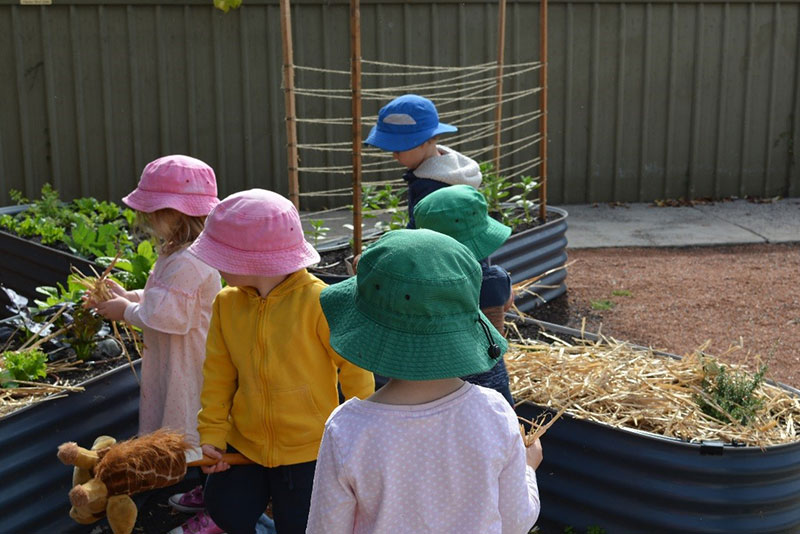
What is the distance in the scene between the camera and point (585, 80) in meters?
10.6

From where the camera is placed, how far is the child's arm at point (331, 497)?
6.43 feet

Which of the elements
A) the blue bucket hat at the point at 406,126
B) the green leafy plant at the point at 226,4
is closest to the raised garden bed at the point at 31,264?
the blue bucket hat at the point at 406,126

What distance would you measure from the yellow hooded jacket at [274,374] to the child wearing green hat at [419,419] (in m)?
0.87

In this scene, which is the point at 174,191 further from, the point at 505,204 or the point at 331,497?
the point at 505,204

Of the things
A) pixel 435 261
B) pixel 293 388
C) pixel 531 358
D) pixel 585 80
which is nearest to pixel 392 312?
pixel 435 261

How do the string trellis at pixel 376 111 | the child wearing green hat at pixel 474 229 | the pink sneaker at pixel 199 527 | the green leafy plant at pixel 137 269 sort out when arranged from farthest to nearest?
the string trellis at pixel 376 111 < the green leafy plant at pixel 137 269 < the pink sneaker at pixel 199 527 < the child wearing green hat at pixel 474 229

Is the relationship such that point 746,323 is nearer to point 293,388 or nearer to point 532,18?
point 293,388

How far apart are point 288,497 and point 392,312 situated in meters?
1.26

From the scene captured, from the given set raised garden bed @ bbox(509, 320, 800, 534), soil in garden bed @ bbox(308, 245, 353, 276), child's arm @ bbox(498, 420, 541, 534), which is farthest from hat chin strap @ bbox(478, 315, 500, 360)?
soil in garden bed @ bbox(308, 245, 353, 276)

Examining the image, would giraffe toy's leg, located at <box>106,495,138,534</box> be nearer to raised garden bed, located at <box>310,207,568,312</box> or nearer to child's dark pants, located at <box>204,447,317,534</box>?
child's dark pants, located at <box>204,447,317,534</box>

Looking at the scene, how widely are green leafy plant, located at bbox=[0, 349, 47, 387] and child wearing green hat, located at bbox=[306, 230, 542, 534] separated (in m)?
2.18

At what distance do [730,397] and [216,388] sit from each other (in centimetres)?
194

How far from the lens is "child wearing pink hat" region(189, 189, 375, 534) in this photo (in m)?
2.89

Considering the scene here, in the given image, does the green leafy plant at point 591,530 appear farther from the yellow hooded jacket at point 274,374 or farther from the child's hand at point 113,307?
the child's hand at point 113,307
